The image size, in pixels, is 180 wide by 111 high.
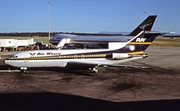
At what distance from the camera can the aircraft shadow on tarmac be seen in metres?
14.6

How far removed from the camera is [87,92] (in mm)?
19047

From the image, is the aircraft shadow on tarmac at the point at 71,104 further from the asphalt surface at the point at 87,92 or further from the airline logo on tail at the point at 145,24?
the airline logo on tail at the point at 145,24

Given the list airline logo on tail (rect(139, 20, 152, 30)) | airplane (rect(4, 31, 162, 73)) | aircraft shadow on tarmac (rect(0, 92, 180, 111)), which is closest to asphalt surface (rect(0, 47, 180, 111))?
aircraft shadow on tarmac (rect(0, 92, 180, 111))

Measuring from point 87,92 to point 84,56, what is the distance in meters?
10.2

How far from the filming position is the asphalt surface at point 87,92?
15.1 metres

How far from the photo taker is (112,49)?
29.5 meters

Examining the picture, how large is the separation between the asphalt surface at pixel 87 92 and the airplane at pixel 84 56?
1.39 meters

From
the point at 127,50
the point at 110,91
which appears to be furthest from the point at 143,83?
the point at 127,50

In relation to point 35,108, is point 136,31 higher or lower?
higher

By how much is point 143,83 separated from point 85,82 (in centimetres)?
587

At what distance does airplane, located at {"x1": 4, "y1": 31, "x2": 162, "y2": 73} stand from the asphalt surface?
139 centimetres

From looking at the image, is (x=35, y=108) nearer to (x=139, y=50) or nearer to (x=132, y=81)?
(x=132, y=81)

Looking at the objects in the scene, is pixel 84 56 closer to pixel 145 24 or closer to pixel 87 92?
pixel 87 92

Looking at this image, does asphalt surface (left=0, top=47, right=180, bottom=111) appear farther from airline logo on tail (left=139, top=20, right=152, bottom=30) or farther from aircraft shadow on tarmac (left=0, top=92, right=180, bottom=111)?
airline logo on tail (left=139, top=20, right=152, bottom=30)
